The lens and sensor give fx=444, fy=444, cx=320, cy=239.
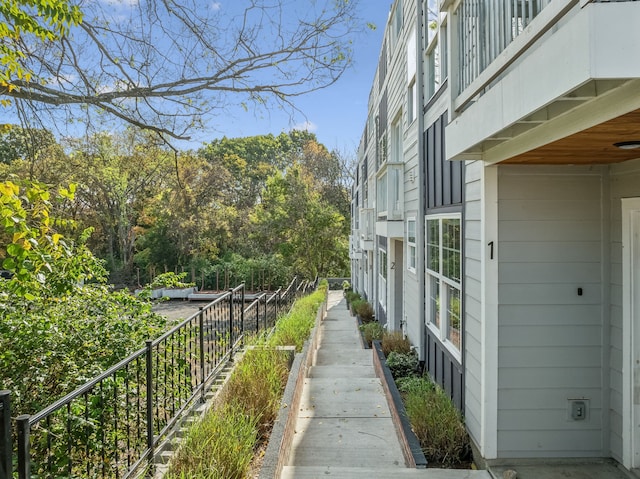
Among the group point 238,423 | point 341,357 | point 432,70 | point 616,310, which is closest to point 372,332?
point 341,357

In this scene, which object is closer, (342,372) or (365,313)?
(342,372)

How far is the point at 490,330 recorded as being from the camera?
11.8 feet

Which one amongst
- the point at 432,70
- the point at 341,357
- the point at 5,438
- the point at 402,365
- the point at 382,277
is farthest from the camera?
the point at 382,277

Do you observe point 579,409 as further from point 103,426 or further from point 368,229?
point 368,229

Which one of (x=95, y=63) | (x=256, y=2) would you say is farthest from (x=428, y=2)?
(x=95, y=63)

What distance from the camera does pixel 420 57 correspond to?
21.5 feet

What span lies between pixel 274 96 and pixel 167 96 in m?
1.27

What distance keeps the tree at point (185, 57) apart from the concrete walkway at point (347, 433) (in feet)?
12.3

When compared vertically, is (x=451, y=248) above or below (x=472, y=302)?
above

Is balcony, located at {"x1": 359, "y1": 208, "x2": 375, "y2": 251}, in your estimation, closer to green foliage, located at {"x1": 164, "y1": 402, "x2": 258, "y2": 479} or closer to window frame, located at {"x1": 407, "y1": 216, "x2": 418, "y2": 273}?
window frame, located at {"x1": 407, "y1": 216, "x2": 418, "y2": 273}

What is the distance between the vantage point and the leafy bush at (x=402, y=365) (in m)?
6.23

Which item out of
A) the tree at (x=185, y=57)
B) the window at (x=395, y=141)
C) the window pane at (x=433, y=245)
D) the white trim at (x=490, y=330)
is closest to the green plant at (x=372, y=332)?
the window pane at (x=433, y=245)

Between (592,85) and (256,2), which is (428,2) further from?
(592,85)

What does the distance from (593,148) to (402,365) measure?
14.1ft
